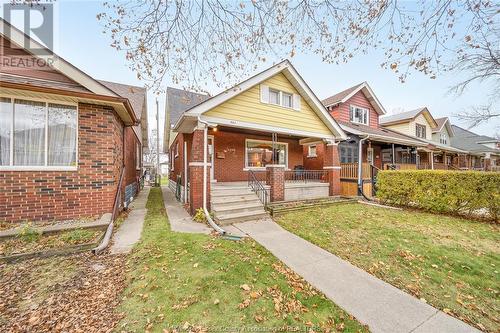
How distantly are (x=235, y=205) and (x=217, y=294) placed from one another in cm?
450

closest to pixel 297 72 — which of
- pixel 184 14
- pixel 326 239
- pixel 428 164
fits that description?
pixel 184 14

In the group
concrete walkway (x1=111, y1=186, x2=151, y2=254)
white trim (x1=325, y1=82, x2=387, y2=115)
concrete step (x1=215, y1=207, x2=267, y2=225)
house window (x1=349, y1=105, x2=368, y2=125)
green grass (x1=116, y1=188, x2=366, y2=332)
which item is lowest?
green grass (x1=116, y1=188, x2=366, y2=332)

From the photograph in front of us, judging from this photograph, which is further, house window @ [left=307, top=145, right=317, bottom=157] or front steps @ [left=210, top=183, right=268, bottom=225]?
house window @ [left=307, top=145, right=317, bottom=157]

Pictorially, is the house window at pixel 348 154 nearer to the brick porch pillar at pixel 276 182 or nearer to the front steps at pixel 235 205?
the brick porch pillar at pixel 276 182

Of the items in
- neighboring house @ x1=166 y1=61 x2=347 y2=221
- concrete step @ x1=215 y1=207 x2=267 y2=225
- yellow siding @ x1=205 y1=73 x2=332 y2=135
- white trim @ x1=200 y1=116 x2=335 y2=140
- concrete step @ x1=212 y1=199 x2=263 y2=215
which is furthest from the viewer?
yellow siding @ x1=205 y1=73 x2=332 y2=135

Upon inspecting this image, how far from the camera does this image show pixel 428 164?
68.0 feet

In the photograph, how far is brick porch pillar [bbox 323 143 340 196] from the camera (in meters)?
10.9

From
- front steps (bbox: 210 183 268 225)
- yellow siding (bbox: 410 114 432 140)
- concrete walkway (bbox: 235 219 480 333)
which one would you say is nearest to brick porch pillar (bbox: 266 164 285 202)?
front steps (bbox: 210 183 268 225)

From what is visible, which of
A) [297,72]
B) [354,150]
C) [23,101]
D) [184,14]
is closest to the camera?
[184,14]

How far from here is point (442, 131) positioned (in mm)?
25375

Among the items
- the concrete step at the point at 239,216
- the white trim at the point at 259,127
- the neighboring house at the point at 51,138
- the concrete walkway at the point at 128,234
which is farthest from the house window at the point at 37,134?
the concrete step at the point at 239,216

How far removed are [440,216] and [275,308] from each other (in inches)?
352

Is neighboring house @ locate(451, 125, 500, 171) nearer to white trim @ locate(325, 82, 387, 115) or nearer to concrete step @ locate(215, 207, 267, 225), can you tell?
white trim @ locate(325, 82, 387, 115)

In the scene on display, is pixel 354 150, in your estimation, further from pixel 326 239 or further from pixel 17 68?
pixel 17 68
